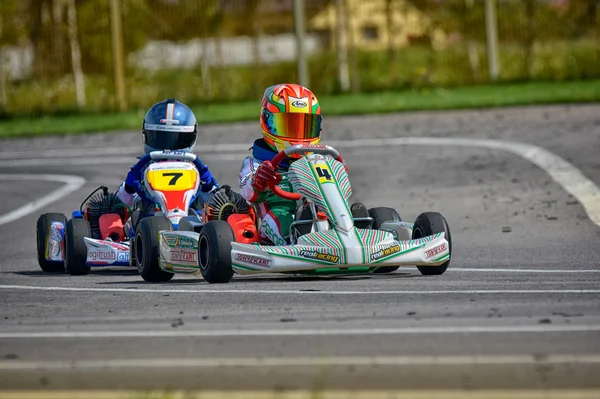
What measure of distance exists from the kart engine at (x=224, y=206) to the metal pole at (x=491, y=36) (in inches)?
830

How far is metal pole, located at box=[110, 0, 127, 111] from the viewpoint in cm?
3075

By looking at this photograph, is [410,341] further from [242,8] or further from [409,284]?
[242,8]

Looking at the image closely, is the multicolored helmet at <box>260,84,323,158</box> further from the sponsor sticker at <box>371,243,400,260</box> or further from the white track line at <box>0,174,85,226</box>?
the white track line at <box>0,174,85,226</box>

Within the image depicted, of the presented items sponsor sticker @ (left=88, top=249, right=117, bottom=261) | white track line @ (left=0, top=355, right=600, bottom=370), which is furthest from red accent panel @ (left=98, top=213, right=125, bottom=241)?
white track line @ (left=0, top=355, right=600, bottom=370)

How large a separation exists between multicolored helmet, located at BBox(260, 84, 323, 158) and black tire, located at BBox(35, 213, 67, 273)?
2.75m

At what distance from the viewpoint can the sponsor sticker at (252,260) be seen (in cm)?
902

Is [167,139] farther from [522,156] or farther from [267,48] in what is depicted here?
[267,48]

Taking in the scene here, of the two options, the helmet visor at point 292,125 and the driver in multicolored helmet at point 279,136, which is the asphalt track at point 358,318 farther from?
the helmet visor at point 292,125

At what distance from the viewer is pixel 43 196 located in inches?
713

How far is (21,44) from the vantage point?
112 feet

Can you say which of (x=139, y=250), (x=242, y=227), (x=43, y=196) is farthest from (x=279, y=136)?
(x=43, y=196)

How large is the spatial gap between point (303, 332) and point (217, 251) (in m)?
2.54

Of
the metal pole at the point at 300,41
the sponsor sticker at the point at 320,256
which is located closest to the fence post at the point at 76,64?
the metal pole at the point at 300,41

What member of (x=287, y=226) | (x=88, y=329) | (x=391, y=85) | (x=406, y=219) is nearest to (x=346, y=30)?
(x=391, y=85)
